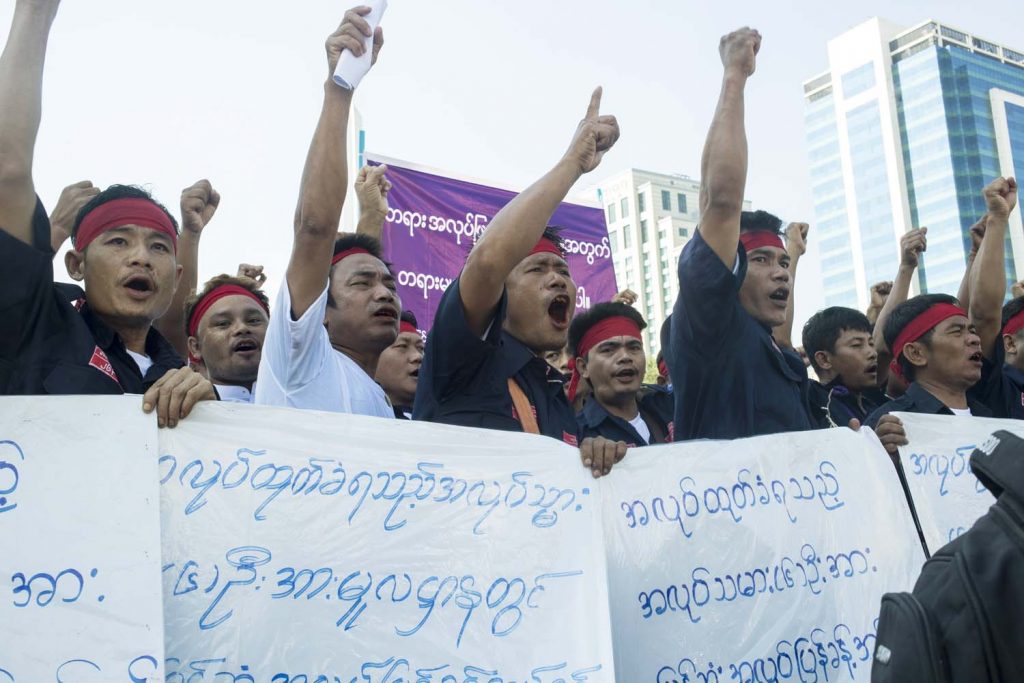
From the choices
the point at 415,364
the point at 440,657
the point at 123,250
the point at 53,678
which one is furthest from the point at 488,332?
the point at 415,364

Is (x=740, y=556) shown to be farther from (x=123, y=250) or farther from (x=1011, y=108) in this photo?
(x=1011, y=108)

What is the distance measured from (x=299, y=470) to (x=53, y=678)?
68 cm

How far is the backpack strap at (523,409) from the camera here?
9.49 feet

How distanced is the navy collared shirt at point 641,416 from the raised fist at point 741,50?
1730mm

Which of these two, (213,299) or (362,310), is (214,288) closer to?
(213,299)

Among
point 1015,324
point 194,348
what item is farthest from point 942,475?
point 194,348

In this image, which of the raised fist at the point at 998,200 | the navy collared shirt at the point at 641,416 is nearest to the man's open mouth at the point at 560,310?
the navy collared shirt at the point at 641,416

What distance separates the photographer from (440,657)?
2.30 m

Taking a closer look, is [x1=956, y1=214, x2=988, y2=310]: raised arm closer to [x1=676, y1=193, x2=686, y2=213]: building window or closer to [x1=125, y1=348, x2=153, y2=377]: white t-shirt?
[x1=125, y1=348, x2=153, y2=377]: white t-shirt

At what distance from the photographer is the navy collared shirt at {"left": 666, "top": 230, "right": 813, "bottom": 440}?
3.12 metres

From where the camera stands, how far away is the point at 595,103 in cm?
328

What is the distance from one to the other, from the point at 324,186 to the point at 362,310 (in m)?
0.78

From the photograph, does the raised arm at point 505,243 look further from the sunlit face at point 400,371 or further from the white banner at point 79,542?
the sunlit face at point 400,371

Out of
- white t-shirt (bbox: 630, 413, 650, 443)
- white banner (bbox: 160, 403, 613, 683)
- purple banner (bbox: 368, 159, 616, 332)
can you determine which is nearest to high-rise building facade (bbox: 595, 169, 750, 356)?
purple banner (bbox: 368, 159, 616, 332)
